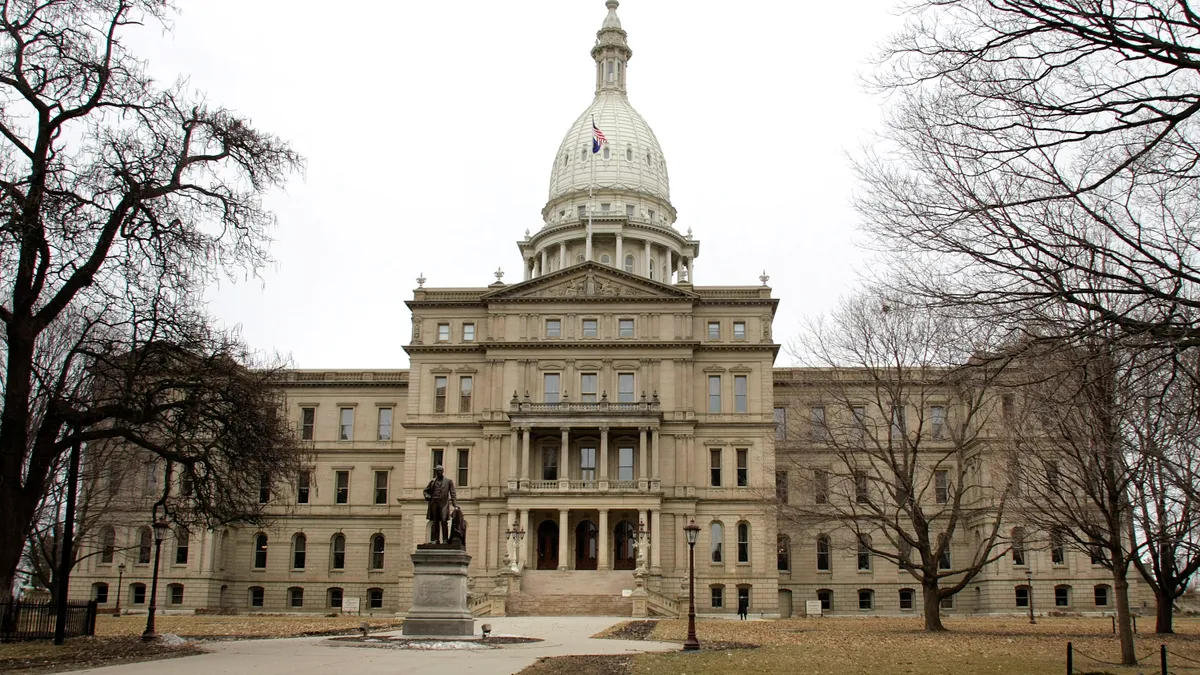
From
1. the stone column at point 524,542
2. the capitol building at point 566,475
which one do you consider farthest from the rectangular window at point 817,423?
the stone column at point 524,542

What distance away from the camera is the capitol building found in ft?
203

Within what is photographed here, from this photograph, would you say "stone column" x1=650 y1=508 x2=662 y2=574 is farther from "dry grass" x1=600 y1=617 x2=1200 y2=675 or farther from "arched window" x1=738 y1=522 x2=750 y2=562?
"dry grass" x1=600 y1=617 x2=1200 y2=675

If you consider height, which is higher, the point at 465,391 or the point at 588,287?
the point at 588,287

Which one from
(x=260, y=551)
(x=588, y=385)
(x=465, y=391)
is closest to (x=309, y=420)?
(x=260, y=551)

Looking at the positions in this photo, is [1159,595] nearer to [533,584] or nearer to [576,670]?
[576,670]

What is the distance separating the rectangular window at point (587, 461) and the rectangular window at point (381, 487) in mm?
14625

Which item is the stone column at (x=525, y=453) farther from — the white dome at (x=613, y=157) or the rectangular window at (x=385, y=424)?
the white dome at (x=613, y=157)

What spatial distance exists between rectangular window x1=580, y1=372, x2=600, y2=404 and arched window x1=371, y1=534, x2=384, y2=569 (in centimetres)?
1737

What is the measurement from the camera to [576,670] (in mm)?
21109

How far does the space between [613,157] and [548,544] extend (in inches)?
1402

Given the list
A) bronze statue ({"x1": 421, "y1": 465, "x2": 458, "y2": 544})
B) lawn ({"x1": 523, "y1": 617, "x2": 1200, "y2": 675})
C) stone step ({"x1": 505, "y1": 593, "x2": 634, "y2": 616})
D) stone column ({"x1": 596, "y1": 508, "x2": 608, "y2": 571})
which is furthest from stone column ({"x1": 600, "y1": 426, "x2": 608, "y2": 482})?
bronze statue ({"x1": 421, "y1": 465, "x2": 458, "y2": 544})

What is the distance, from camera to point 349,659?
22125 millimetres

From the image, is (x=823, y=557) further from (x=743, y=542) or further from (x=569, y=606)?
(x=569, y=606)

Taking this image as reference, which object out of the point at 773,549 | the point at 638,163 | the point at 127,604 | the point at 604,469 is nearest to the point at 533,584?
the point at 604,469
